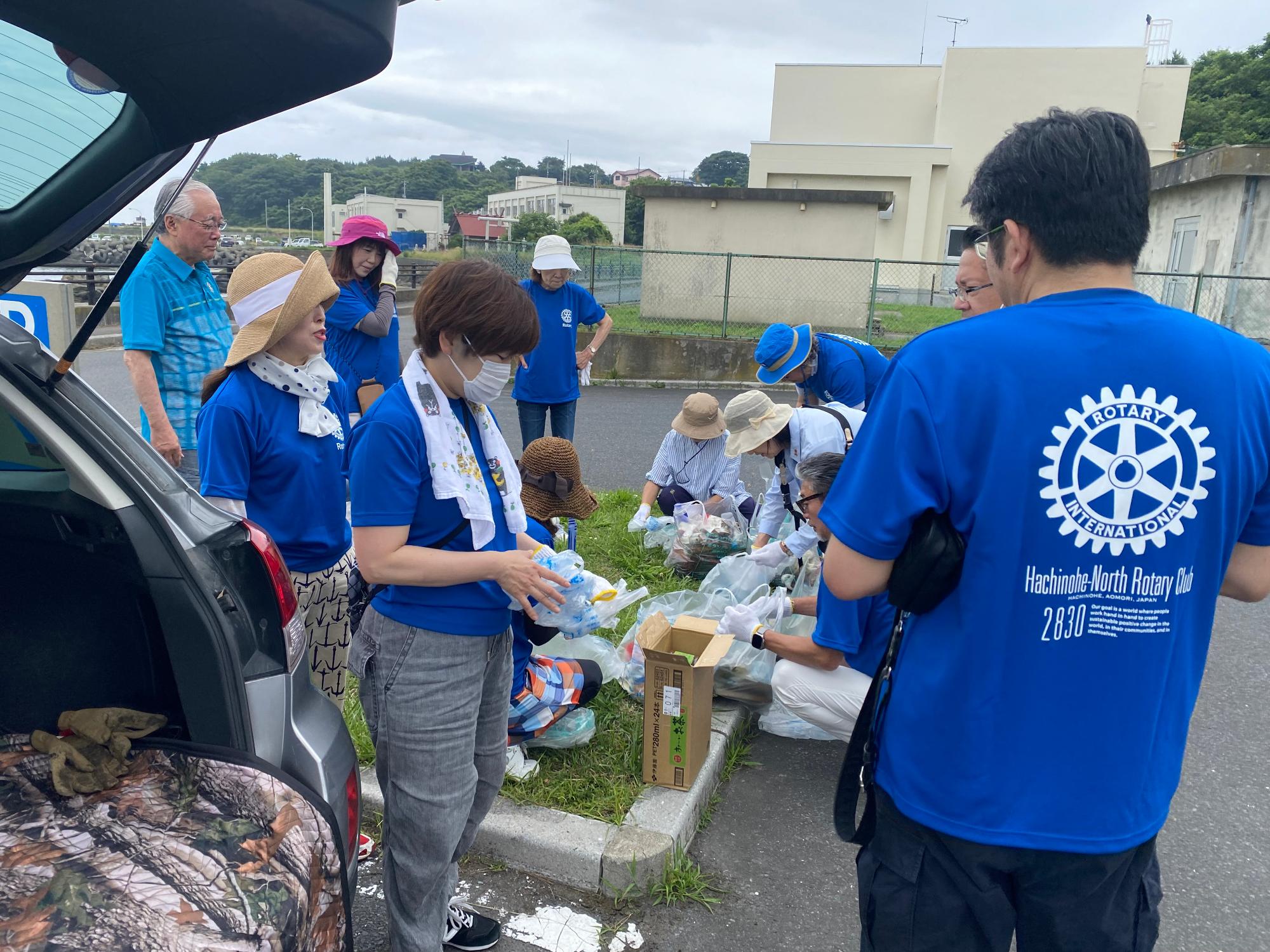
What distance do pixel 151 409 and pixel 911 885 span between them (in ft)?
11.0

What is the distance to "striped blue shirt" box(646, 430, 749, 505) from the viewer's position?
5.72 m

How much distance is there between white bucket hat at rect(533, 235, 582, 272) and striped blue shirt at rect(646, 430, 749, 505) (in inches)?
53.0

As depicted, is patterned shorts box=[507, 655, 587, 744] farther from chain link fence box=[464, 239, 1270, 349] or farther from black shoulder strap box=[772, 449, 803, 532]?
chain link fence box=[464, 239, 1270, 349]

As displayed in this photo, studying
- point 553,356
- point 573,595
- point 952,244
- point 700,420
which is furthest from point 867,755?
point 952,244

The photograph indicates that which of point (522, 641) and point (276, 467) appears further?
point (522, 641)

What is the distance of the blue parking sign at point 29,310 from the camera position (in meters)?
4.21

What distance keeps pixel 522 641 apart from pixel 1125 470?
1966mm

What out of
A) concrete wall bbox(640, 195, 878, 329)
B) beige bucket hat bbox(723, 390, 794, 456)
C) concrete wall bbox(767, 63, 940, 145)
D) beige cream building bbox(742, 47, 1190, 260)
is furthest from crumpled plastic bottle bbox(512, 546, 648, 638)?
concrete wall bbox(767, 63, 940, 145)

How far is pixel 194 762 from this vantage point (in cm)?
187

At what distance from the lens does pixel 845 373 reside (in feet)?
16.1

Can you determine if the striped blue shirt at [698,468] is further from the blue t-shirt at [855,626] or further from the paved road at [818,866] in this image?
the blue t-shirt at [855,626]

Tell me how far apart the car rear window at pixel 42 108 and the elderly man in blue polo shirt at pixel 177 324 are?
195cm

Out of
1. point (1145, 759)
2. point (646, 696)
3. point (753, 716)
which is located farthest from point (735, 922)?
point (1145, 759)

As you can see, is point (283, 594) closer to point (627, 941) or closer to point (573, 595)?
point (573, 595)
